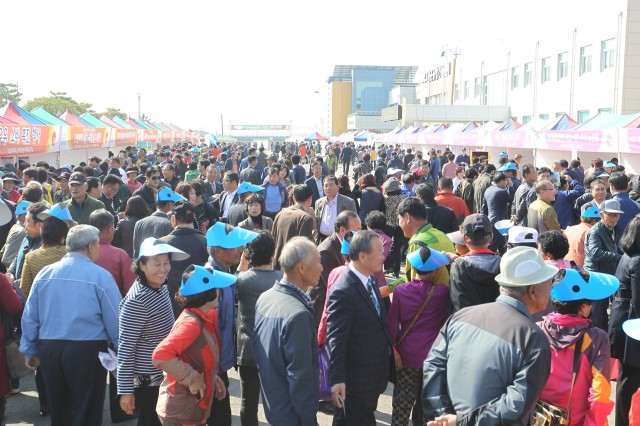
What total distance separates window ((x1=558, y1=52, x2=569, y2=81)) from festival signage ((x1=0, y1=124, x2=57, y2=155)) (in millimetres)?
27527

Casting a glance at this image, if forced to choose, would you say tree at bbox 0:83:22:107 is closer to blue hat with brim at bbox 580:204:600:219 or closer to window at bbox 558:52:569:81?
window at bbox 558:52:569:81

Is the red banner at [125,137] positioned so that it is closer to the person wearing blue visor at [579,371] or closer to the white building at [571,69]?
the white building at [571,69]

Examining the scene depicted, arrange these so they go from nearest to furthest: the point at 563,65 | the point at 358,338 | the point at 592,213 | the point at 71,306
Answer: the point at 358,338 → the point at 71,306 → the point at 592,213 → the point at 563,65

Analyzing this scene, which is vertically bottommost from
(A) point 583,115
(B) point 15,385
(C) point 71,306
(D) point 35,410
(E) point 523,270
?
(D) point 35,410

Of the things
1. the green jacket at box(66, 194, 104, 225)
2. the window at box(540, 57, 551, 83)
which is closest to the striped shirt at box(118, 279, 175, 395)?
the green jacket at box(66, 194, 104, 225)

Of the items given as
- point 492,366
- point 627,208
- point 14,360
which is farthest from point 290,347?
point 627,208

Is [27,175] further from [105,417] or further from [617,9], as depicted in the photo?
[617,9]

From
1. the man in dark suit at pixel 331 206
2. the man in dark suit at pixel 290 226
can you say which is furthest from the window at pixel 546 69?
the man in dark suit at pixel 290 226

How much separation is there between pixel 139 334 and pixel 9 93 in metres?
112

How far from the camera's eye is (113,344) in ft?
14.8

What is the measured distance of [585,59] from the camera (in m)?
33.0

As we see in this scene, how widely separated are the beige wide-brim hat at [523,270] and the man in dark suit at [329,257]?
247cm

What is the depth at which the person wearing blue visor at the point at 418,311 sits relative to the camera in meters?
4.39

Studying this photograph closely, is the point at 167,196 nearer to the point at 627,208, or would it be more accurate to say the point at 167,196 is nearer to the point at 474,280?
the point at 474,280
